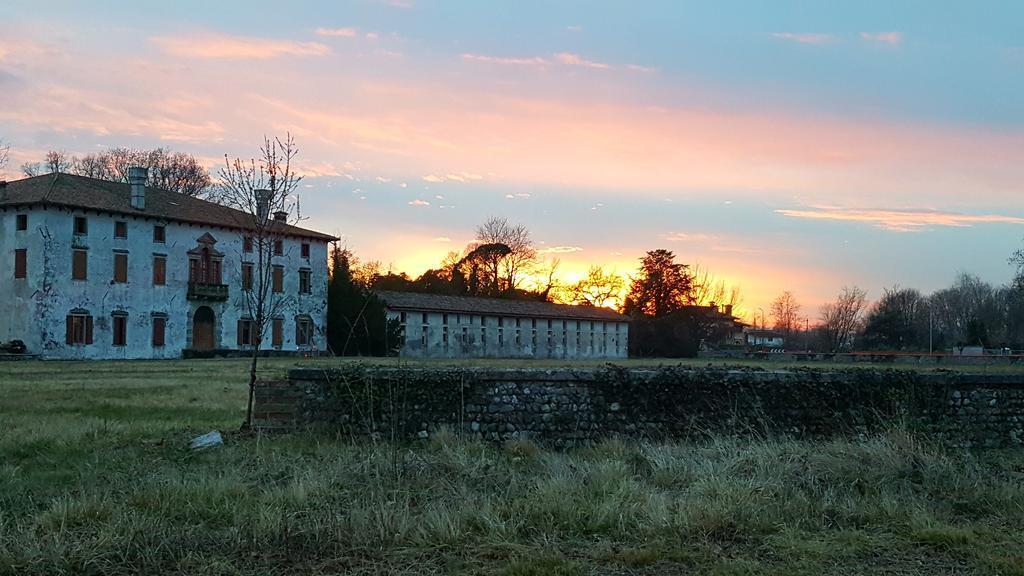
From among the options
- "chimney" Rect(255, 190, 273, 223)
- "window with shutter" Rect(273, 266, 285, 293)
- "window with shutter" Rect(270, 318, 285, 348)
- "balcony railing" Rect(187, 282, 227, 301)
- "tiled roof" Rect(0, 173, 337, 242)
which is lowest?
"window with shutter" Rect(270, 318, 285, 348)

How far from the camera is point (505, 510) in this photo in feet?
21.2

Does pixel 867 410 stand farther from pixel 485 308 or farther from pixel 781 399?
pixel 485 308

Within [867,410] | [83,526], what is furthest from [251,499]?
[867,410]

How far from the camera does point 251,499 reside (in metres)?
6.74

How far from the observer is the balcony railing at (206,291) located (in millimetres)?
51062

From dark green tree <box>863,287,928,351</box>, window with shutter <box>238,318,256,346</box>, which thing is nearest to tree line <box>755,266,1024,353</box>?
dark green tree <box>863,287,928,351</box>

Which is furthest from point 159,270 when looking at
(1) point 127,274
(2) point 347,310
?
(2) point 347,310

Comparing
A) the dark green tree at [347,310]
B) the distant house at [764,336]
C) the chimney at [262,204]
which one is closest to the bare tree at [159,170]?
the dark green tree at [347,310]

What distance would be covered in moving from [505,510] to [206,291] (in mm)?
48654

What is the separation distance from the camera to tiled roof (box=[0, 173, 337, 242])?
45.2 meters

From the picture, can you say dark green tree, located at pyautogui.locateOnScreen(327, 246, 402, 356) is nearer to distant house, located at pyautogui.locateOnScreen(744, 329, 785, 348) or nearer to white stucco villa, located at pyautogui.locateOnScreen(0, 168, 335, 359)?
white stucco villa, located at pyautogui.locateOnScreen(0, 168, 335, 359)

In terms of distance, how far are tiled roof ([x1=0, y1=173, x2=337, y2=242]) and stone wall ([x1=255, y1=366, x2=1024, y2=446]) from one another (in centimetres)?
3381

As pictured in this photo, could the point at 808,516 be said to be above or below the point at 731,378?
below

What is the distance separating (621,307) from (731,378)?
81.6m
